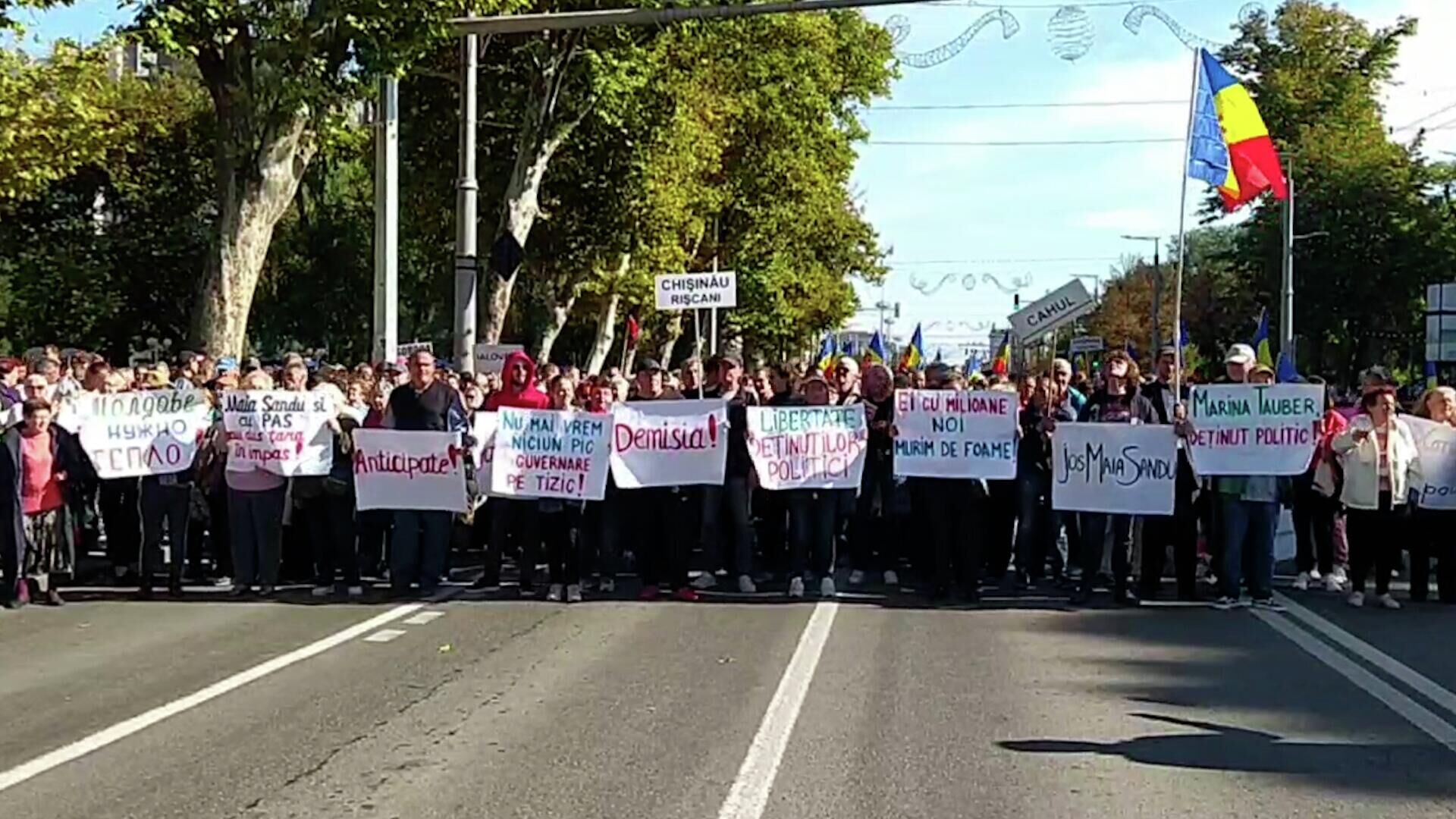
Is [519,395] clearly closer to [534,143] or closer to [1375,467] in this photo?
[1375,467]

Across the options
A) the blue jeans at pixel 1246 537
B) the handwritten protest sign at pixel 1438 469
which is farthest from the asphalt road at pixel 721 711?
the handwritten protest sign at pixel 1438 469

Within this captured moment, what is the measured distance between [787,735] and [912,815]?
1526 mm

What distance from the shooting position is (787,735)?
8367 mm

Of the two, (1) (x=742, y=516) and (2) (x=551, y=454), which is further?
(1) (x=742, y=516)

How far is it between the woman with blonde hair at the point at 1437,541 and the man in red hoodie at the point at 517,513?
6.72 m

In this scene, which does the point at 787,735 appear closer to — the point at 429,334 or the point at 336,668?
the point at 336,668

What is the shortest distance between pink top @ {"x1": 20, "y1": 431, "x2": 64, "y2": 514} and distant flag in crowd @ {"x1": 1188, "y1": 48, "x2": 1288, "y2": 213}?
1003 cm

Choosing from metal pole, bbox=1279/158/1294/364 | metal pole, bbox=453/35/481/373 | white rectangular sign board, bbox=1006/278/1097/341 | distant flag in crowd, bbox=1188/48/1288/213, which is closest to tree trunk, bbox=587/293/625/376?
metal pole, bbox=1279/158/1294/364

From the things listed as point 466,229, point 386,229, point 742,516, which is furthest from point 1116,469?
point 466,229

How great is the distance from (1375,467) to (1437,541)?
892 millimetres

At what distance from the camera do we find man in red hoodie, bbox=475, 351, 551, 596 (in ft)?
44.7

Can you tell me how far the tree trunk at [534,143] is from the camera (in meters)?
27.9

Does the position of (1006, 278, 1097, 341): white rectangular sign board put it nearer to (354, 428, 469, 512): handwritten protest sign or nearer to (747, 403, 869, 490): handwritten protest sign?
(747, 403, 869, 490): handwritten protest sign

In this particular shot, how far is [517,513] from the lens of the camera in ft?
46.1
